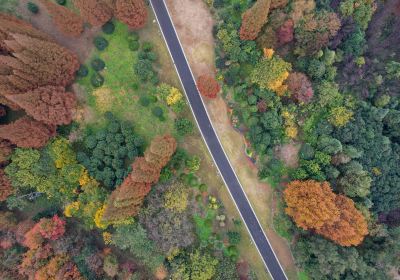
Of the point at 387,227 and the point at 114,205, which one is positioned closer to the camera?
the point at 114,205

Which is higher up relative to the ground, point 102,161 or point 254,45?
point 254,45

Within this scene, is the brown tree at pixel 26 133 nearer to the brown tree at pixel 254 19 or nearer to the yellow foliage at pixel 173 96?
the yellow foliage at pixel 173 96

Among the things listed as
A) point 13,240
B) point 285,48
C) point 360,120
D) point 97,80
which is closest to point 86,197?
point 13,240

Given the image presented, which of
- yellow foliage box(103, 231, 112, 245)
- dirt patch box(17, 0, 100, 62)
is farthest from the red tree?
yellow foliage box(103, 231, 112, 245)

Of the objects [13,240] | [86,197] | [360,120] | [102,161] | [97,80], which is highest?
[360,120]

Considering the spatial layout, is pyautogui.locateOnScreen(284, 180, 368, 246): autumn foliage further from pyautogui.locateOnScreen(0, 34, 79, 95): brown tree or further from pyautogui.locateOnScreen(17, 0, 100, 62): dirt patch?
pyautogui.locateOnScreen(17, 0, 100, 62): dirt patch

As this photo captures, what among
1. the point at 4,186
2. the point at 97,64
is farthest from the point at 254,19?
the point at 4,186

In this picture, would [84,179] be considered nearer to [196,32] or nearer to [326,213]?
[196,32]

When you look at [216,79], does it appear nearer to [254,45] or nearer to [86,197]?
[254,45]
